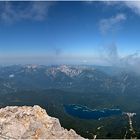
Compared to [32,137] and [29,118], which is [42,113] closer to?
[29,118]

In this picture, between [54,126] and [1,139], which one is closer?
[1,139]

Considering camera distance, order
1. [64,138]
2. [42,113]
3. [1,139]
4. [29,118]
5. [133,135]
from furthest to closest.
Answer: [42,113] → [29,118] → [64,138] → [1,139] → [133,135]

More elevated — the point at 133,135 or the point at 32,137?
the point at 133,135

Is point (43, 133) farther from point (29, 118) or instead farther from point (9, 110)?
point (9, 110)

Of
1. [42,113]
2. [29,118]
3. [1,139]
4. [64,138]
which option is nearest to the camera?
[1,139]

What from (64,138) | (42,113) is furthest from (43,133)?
(42,113)

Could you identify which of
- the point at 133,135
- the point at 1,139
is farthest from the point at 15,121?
the point at 133,135
